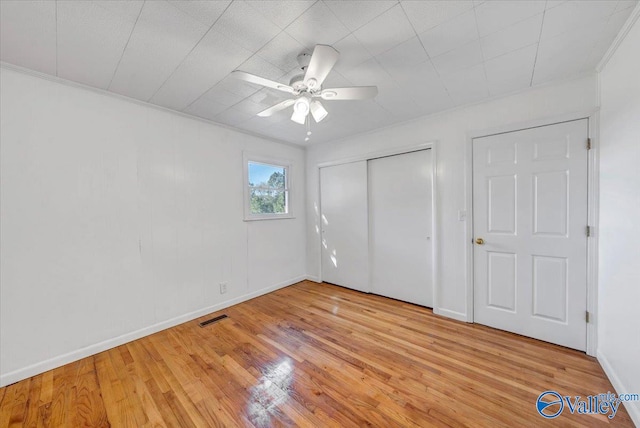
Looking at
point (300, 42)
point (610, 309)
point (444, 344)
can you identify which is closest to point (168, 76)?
point (300, 42)

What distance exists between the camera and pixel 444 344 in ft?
7.31

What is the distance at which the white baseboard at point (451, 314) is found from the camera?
8.76 ft

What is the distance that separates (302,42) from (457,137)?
204 centimetres

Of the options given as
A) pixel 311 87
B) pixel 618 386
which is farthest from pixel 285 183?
pixel 618 386

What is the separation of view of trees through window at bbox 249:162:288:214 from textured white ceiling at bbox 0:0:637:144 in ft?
4.52

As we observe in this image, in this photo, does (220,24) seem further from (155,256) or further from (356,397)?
(356,397)

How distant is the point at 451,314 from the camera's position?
9.01 feet

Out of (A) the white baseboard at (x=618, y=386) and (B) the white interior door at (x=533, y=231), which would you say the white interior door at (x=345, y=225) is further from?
(A) the white baseboard at (x=618, y=386)

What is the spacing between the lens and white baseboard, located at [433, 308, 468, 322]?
105 inches

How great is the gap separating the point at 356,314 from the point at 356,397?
130cm

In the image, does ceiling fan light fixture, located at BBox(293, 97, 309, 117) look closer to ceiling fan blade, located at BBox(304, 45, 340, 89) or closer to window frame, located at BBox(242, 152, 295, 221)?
ceiling fan blade, located at BBox(304, 45, 340, 89)

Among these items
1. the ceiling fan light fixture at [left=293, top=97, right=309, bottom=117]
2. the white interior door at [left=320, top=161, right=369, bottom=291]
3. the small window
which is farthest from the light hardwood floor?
the ceiling fan light fixture at [left=293, top=97, right=309, bottom=117]

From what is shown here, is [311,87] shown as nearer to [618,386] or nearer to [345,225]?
[345,225]

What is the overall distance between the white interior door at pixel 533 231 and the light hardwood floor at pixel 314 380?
0.24m
